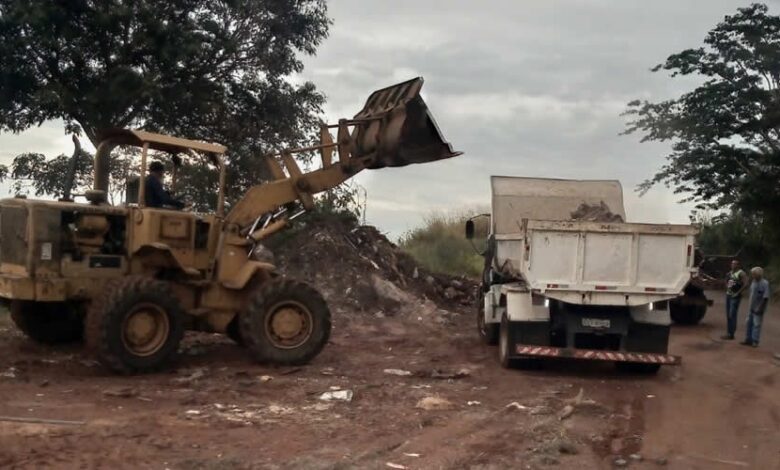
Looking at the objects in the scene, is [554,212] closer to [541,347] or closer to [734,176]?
[541,347]

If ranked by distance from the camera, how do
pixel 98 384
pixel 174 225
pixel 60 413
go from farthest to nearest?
pixel 174 225 → pixel 98 384 → pixel 60 413

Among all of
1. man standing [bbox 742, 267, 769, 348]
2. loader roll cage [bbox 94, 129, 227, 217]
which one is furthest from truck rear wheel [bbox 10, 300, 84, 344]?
man standing [bbox 742, 267, 769, 348]

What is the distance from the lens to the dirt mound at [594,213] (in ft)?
45.2

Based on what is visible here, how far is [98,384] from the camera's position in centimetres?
1012

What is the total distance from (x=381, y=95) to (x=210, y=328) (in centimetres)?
397

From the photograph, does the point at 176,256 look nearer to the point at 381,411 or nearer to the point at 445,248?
the point at 381,411

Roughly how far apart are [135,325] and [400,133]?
13.2ft

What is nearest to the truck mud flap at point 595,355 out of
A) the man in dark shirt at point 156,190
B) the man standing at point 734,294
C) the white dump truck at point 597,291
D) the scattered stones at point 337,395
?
the white dump truck at point 597,291

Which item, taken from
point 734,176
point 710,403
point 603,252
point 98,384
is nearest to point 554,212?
point 603,252

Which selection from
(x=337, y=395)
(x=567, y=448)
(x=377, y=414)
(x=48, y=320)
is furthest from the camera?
(x=48, y=320)

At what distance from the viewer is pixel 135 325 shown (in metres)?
10.5

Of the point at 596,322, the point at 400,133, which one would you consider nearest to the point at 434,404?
the point at 596,322

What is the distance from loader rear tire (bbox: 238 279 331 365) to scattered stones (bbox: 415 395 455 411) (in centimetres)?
239

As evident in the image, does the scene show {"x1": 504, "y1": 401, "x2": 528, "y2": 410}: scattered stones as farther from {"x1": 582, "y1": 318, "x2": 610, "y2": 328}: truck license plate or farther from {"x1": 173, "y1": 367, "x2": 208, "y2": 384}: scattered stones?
{"x1": 173, "y1": 367, "x2": 208, "y2": 384}: scattered stones
